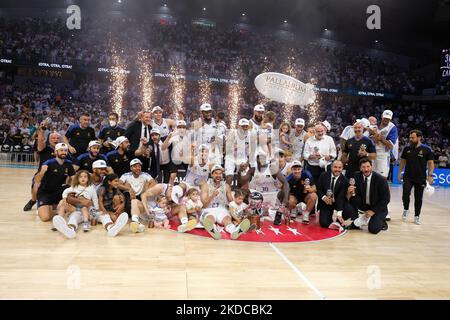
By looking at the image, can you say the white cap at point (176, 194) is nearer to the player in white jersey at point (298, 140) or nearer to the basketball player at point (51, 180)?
the basketball player at point (51, 180)

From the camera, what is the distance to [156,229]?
19.3 feet

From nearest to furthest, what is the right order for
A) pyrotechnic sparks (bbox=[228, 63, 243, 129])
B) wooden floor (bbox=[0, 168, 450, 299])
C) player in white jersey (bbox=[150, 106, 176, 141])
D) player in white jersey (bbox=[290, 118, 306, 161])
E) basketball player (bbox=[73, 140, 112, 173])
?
wooden floor (bbox=[0, 168, 450, 299])
basketball player (bbox=[73, 140, 112, 173])
player in white jersey (bbox=[150, 106, 176, 141])
player in white jersey (bbox=[290, 118, 306, 161])
pyrotechnic sparks (bbox=[228, 63, 243, 129])

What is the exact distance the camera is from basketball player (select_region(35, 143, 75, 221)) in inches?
242

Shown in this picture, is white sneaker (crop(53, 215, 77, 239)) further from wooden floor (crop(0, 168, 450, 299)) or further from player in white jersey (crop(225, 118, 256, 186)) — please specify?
player in white jersey (crop(225, 118, 256, 186))

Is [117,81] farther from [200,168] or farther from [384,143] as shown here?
[384,143]

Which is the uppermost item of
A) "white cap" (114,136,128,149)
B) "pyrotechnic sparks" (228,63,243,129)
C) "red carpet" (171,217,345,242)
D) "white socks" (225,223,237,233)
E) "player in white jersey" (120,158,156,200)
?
"pyrotechnic sparks" (228,63,243,129)

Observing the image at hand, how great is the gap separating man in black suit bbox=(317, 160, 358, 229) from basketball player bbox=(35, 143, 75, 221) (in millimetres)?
4085

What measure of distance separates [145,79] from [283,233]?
1921cm

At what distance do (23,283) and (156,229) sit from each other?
8.23ft

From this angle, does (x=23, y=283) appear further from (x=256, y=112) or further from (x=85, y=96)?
(x=85, y=96)

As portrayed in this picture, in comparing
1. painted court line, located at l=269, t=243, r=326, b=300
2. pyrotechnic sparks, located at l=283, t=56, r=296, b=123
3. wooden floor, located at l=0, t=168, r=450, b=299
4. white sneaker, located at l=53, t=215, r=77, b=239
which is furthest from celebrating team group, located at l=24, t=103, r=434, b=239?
pyrotechnic sparks, located at l=283, t=56, r=296, b=123

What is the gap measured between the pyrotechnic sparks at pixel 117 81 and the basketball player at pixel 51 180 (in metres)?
15.9

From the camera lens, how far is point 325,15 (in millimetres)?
23734

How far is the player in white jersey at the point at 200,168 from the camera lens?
260 inches
